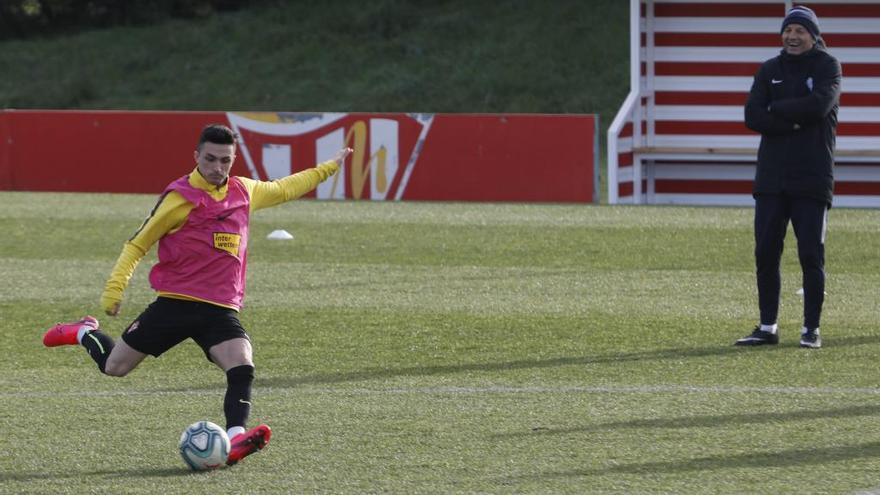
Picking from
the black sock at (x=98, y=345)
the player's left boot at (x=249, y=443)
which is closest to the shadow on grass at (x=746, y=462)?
the player's left boot at (x=249, y=443)

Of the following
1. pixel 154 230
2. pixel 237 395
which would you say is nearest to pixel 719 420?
pixel 237 395

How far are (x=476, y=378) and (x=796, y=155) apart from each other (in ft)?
7.34

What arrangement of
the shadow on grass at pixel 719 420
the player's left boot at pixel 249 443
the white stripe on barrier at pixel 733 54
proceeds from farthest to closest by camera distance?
the white stripe on barrier at pixel 733 54 → the shadow on grass at pixel 719 420 → the player's left boot at pixel 249 443

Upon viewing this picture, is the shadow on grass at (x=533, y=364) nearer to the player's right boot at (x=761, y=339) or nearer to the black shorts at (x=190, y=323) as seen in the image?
the player's right boot at (x=761, y=339)

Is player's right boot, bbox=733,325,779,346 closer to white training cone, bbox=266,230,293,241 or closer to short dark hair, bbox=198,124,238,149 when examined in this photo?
short dark hair, bbox=198,124,238,149

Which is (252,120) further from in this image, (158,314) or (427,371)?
(158,314)

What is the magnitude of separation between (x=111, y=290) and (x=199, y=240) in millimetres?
411

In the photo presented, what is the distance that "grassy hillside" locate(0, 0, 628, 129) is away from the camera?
38031mm

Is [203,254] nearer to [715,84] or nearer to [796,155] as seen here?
[796,155]

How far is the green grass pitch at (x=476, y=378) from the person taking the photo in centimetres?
643

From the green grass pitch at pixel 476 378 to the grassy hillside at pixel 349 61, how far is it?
22.3 metres

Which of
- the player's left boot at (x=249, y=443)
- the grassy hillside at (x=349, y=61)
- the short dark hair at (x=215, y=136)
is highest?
the short dark hair at (x=215, y=136)

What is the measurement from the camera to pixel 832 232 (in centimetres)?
1641

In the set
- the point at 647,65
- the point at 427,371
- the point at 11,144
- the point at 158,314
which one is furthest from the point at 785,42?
the point at 11,144
